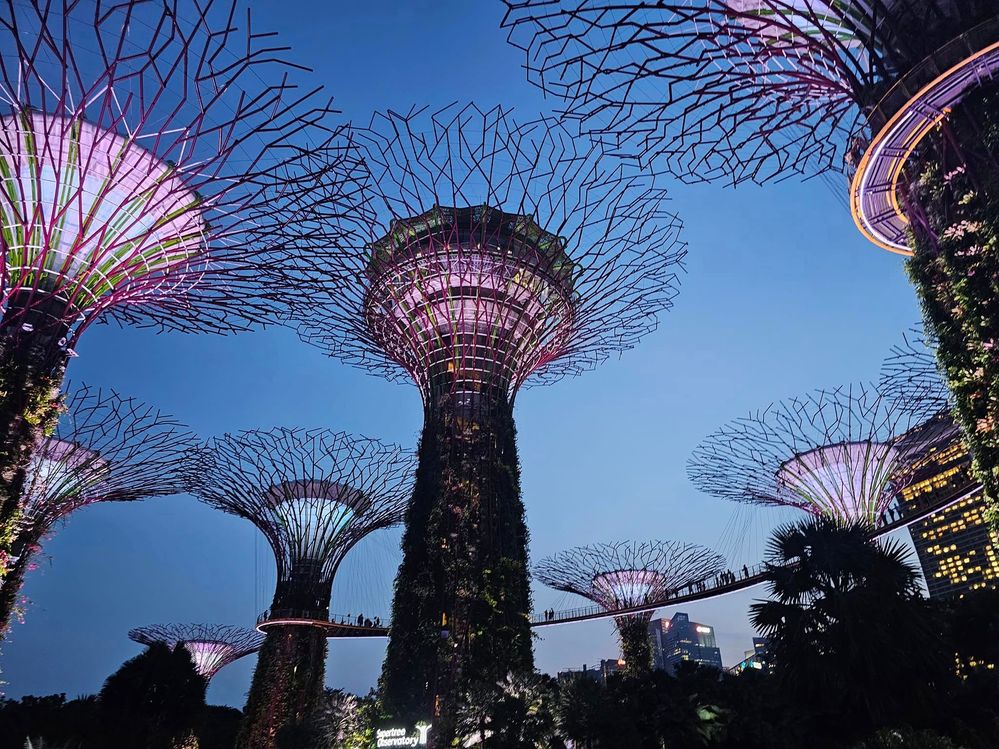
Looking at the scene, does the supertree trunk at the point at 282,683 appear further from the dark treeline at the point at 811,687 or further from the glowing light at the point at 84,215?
the glowing light at the point at 84,215

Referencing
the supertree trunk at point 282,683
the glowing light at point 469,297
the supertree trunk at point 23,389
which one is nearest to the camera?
the supertree trunk at point 23,389

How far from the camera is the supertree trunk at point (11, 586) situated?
36.4ft

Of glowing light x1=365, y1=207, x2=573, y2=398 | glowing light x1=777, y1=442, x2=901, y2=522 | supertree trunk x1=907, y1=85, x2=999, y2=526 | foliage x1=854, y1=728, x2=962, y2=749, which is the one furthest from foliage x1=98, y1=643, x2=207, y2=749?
supertree trunk x1=907, y1=85, x2=999, y2=526

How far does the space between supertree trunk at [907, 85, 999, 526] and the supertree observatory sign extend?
486 inches

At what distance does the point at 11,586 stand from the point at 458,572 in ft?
31.6

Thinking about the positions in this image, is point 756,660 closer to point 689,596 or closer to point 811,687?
point 689,596

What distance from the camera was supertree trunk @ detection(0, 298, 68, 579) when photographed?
30.3ft

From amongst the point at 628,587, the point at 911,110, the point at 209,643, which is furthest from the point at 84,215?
the point at 209,643

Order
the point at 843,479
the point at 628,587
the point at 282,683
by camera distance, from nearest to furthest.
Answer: the point at 282,683, the point at 843,479, the point at 628,587

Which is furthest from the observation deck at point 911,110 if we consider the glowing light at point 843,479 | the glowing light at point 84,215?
the glowing light at point 843,479

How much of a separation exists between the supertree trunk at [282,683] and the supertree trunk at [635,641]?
16971 millimetres

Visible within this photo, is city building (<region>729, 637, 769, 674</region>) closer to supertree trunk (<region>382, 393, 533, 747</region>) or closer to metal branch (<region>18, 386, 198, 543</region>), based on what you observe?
supertree trunk (<region>382, 393, 533, 747</region>)

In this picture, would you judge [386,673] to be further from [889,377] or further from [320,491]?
[889,377]

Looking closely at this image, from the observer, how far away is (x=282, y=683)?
24828 mm
